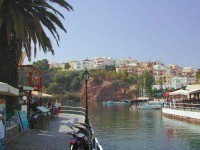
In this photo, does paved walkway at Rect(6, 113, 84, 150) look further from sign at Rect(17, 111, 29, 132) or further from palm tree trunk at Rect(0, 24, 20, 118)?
palm tree trunk at Rect(0, 24, 20, 118)

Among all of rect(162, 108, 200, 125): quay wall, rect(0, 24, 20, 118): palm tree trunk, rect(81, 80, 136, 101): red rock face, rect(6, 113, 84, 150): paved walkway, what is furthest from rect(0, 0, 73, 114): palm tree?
rect(81, 80, 136, 101): red rock face

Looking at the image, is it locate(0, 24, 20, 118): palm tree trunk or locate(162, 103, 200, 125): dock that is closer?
locate(0, 24, 20, 118): palm tree trunk

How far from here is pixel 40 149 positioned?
13414 millimetres

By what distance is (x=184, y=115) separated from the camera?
36688 millimetres

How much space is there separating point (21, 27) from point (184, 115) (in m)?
24.4

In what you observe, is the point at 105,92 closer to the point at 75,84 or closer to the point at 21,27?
the point at 75,84

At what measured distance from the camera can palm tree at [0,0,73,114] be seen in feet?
59.1

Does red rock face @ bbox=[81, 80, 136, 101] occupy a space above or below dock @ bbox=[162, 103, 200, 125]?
above

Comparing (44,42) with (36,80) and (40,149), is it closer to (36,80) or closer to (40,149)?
(40,149)

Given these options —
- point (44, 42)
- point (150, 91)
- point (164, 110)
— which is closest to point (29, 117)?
point (44, 42)

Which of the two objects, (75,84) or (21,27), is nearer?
(21,27)

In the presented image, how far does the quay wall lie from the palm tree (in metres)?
17.4

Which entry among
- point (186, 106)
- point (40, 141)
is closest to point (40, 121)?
point (40, 141)

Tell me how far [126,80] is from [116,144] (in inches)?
6895
